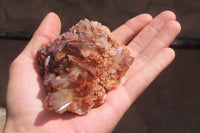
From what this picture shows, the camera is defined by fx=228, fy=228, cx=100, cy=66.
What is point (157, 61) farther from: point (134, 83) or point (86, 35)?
point (86, 35)

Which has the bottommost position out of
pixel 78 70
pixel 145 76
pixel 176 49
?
pixel 176 49

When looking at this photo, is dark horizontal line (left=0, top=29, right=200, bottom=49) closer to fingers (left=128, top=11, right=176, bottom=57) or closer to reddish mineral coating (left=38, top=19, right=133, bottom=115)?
fingers (left=128, top=11, right=176, bottom=57)

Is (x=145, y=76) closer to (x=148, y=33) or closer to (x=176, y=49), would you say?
(x=148, y=33)

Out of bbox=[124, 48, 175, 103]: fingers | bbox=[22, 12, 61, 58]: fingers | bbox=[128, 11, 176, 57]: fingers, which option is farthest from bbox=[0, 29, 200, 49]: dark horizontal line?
bbox=[22, 12, 61, 58]: fingers

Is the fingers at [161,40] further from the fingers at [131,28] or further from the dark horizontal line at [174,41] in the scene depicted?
the dark horizontal line at [174,41]

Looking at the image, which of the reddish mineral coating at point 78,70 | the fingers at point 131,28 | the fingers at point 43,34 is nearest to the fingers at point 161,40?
the fingers at point 131,28

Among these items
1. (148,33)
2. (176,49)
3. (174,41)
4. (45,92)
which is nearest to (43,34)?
(45,92)
